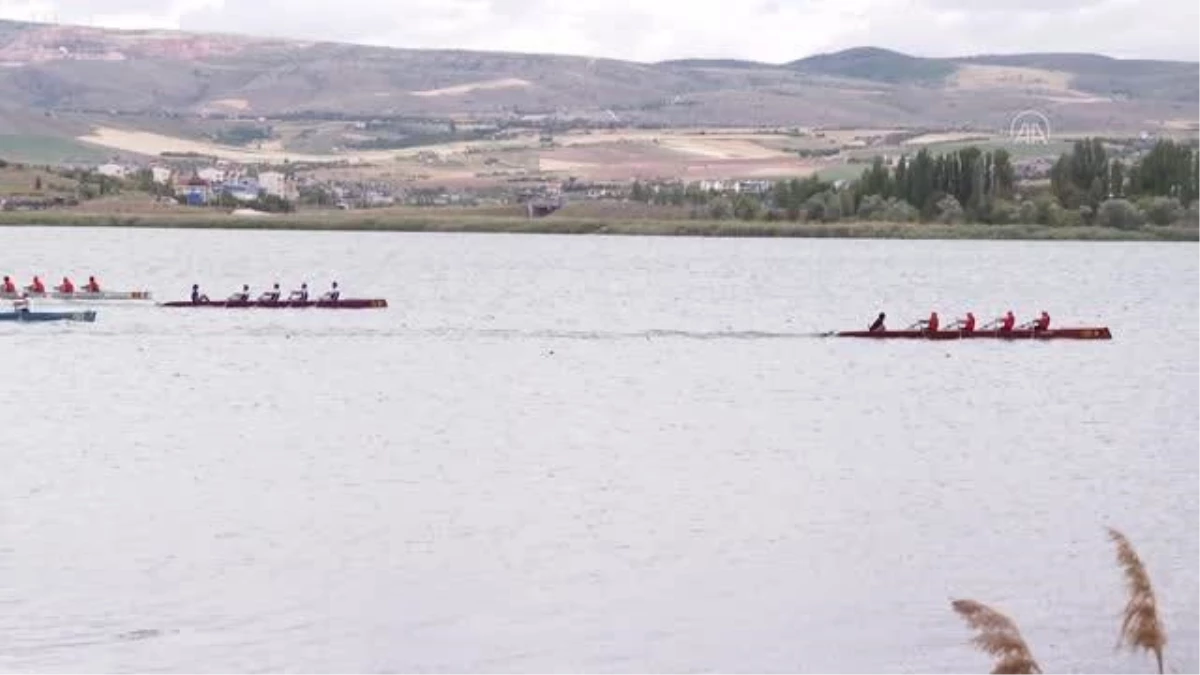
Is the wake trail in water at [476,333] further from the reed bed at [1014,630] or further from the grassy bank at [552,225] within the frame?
the grassy bank at [552,225]

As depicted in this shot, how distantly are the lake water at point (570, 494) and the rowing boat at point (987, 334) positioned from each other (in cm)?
66

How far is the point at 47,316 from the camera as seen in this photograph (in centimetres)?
7238

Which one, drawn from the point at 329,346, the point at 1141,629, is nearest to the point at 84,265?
the point at 329,346

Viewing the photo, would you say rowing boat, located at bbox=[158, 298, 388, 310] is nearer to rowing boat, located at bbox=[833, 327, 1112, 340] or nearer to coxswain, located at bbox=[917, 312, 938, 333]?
rowing boat, located at bbox=[833, 327, 1112, 340]

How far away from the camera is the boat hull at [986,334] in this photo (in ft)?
226

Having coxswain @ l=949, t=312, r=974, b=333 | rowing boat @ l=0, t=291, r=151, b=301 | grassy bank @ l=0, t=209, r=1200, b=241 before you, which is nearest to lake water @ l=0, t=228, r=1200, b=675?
rowing boat @ l=0, t=291, r=151, b=301

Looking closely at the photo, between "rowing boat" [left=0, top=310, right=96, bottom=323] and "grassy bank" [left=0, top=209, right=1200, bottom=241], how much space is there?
276ft

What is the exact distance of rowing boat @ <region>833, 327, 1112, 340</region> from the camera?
69000mm

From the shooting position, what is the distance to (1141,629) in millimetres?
16594

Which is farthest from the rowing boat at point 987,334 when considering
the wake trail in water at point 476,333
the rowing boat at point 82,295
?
the rowing boat at point 82,295

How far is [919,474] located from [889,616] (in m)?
13.0

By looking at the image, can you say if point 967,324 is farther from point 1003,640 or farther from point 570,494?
point 1003,640

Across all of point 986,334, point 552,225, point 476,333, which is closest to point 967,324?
point 986,334

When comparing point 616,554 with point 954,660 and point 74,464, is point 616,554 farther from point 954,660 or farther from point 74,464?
point 74,464
